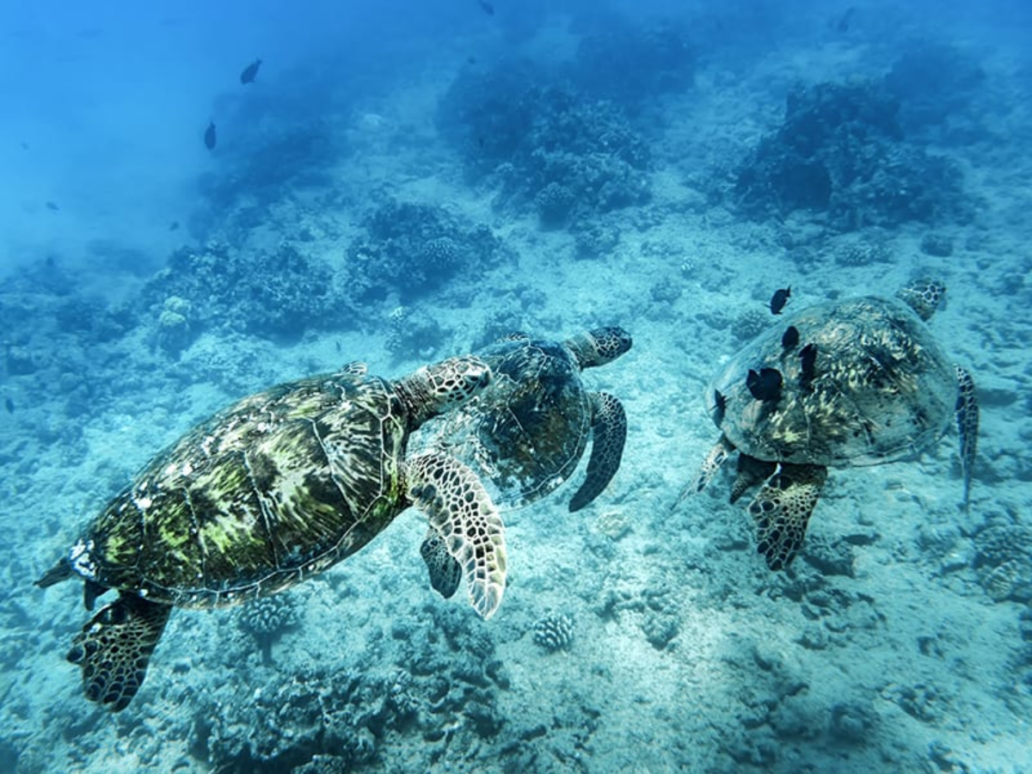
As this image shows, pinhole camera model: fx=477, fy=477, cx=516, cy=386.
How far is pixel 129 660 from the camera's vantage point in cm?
365

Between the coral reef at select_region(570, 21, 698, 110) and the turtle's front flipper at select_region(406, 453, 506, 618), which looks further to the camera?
the coral reef at select_region(570, 21, 698, 110)

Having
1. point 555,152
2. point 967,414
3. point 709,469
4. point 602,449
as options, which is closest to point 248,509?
point 602,449

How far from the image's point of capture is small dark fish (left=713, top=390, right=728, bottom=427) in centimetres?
518

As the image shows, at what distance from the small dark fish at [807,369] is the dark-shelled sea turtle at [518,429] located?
7.08 feet

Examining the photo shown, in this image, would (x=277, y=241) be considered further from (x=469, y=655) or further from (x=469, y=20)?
(x=469, y=20)

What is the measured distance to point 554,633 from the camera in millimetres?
5883

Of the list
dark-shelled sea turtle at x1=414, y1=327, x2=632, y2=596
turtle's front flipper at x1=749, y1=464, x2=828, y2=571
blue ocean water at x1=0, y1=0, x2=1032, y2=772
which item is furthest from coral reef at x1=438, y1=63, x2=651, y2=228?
turtle's front flipper at x1=749, y1=464, x2=828, y2=571

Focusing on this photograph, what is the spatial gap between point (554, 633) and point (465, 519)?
2.98 meters

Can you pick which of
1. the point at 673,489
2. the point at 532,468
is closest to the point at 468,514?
the point at 532,468

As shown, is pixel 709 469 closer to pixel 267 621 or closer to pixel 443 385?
pixel 443 385

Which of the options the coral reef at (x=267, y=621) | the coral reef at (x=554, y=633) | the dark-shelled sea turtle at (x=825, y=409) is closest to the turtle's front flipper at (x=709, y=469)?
the dark-shelled sea turtle at (x=825, y=409)

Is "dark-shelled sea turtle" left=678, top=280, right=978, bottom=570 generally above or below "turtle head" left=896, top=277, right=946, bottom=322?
above

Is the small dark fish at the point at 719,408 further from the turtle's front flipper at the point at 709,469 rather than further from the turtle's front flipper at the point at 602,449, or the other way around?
the turtle's front flipper at the point at 602,449

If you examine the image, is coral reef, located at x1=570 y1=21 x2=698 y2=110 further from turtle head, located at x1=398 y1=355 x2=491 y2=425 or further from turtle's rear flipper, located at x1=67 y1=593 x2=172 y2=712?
turtle's rear flipper, located at x1=67 y1=593 x2=172 y2=712
